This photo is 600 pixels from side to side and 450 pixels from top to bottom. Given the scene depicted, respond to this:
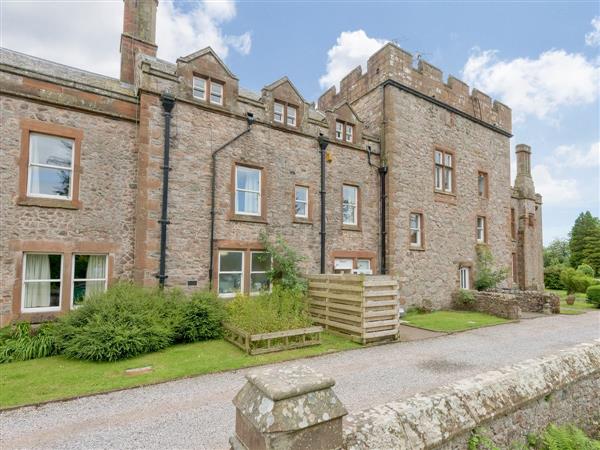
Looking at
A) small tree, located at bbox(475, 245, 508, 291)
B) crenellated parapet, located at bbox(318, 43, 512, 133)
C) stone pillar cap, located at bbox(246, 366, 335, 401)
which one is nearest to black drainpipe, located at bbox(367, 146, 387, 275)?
crenellated parapet, located at bbox(318, 43, 512, 133)

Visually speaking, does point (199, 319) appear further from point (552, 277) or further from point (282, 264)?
point (552, 277)

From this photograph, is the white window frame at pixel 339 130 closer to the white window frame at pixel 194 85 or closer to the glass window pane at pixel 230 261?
the white window frame at pixel 194 85

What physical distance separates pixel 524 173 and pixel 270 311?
76.5 ft

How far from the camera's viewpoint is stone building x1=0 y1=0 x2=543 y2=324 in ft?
29.2

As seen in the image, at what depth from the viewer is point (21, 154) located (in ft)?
28.3

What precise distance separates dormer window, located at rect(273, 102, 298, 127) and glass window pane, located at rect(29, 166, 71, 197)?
7.27 meters

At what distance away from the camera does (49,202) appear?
8867 mm

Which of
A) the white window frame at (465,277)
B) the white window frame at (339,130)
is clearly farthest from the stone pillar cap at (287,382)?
the white window frame at (465,277)

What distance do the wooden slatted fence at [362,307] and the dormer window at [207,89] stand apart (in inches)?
292

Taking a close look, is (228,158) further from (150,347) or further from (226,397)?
(226,397)

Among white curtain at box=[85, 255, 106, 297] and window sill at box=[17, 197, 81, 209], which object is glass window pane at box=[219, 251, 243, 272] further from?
window sill at box=[17, 197, 81, 209]

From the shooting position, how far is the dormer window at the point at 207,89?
1107 cm

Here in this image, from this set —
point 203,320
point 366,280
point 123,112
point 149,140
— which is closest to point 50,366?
point 203,320

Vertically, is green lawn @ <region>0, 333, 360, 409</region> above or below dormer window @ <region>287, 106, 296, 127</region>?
below
